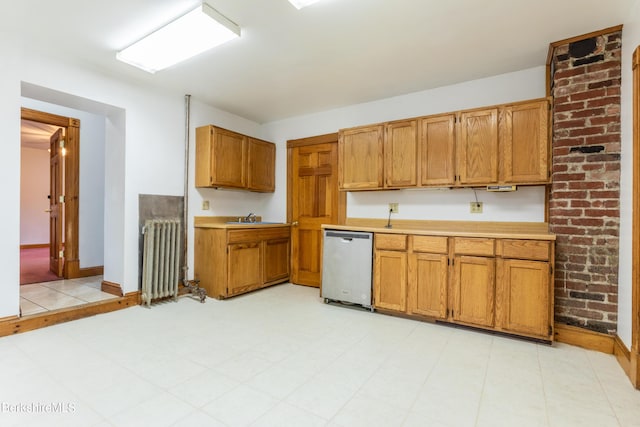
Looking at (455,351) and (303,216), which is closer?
(455,351)

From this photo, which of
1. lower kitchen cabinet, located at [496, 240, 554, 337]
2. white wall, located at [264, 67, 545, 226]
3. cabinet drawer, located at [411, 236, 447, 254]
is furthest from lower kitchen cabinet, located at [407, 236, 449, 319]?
white wall, located at [264, 67, 545, 226]

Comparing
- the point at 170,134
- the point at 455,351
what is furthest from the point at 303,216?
the point at 455,351

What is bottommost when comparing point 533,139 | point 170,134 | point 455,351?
point 455,351

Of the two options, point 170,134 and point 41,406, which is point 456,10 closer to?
point 170,134

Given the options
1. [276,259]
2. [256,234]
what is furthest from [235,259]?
[276,259]

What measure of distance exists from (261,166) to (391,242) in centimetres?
245

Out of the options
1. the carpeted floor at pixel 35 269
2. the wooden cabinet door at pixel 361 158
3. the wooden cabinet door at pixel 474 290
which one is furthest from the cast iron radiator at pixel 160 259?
the wooden cabinet door at pixel 474 290

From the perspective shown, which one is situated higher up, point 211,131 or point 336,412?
point 211,131

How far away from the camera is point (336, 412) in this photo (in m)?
1.68

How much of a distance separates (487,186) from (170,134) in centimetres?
373

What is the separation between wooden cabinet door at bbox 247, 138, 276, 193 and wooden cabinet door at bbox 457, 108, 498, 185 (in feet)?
9.23

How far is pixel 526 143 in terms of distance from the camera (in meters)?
2.86

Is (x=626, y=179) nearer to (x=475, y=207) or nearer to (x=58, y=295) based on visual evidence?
(x=475, y=207)

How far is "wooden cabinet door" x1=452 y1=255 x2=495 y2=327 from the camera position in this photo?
2.77m
